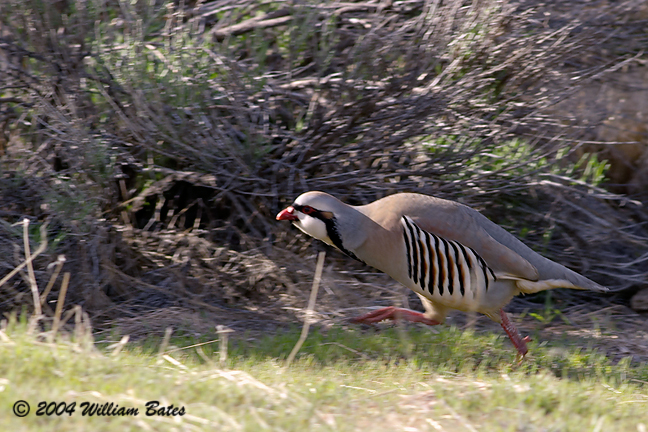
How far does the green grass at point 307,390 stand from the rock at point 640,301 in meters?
1.59

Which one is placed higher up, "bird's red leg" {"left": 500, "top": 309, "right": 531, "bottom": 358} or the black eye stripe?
the black eye stripe

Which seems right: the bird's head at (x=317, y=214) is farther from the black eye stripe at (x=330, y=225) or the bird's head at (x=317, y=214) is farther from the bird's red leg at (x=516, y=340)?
the bird's red leg at (x=516, y=340)

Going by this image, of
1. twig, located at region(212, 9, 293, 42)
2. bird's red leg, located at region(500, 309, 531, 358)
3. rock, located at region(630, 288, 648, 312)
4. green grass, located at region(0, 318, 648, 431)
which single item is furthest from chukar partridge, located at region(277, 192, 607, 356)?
twig, located at region(212, 9, 293, 42)

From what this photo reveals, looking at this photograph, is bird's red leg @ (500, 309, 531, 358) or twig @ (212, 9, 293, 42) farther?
twig @ (212, 9, 293, 42)

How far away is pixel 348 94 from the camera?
6102mm

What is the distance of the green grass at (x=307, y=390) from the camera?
3117 mm

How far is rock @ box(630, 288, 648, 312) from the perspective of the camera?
632 centimetres

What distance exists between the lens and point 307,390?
3654 millimetres

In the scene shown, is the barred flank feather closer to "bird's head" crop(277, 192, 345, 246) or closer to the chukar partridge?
the chukar partridge

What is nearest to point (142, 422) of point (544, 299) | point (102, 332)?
point (102, 332)

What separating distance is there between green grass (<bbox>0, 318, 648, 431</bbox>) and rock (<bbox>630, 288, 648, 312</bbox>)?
159cm

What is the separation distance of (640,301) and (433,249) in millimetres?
2727

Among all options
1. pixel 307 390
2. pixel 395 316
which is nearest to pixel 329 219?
pixel 395 316

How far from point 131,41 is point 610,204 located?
5030 millimetres
